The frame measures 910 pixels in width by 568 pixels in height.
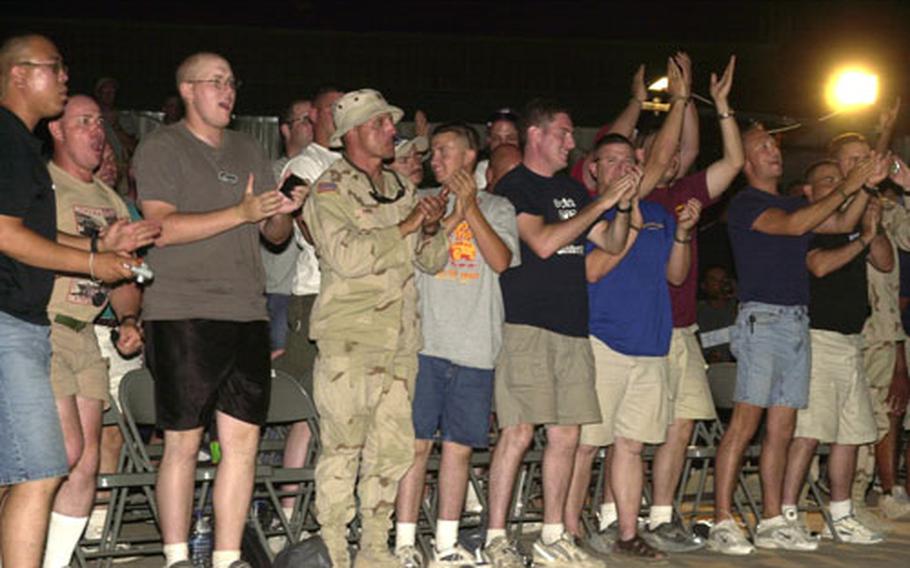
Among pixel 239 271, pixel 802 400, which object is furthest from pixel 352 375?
pixel 802 400

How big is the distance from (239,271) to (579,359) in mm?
2064

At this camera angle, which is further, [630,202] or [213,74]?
[630,202]

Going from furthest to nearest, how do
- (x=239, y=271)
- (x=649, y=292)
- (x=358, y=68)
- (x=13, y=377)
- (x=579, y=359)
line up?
(x=358, y=68)
(x=649, y=292)
(x=579, y=359)
(x=239, y=271)
(x=13, y=377)

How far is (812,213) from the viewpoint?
8.71 meters

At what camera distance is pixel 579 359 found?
7789 millimetres

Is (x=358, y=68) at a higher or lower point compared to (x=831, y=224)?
higher

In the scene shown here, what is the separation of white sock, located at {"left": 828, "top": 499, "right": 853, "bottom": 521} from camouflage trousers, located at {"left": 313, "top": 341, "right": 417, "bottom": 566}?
345cm

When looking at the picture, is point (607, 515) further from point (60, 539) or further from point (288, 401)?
point (60, 539)

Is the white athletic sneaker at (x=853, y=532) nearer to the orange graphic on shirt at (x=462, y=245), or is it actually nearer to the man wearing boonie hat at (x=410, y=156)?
the orange graphic on shirt at (x=462, y=245)

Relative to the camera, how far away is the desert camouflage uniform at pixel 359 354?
684 centimetres

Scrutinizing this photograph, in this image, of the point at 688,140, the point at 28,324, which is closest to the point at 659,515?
the point at 688,140

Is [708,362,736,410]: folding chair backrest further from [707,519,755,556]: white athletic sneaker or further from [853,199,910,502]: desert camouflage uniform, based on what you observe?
[853,199,910,502]: desert camouflage uniform

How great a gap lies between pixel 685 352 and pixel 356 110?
2712mm

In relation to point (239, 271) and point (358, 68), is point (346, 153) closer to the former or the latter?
point (239, 271)
